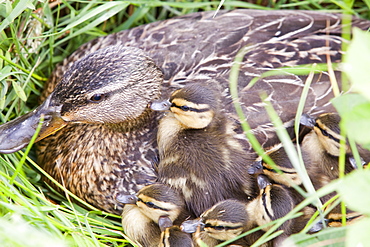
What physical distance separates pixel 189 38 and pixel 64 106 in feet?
2.26

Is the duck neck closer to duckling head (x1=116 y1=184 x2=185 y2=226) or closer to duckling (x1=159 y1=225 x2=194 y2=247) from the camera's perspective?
duckling head (x1=116 y1=184 x2=185 y2=226)

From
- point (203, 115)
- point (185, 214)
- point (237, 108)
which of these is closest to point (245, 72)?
point (237, 108)

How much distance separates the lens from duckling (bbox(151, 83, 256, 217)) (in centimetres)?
192

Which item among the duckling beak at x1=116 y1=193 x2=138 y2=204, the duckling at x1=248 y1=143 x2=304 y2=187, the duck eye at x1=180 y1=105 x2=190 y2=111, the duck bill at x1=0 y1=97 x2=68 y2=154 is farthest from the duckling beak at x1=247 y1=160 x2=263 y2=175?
the duck bill at x1=0 y1=97 x2=68 y2=154

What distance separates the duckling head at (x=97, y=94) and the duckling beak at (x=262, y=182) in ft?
1.89

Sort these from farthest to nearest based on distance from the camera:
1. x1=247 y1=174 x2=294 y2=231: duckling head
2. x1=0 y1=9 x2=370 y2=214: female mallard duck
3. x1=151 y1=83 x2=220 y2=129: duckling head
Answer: x1=0 y1=9 x2=370 y2=214: female mallard duck, x1=151 y1=83 x2=220 y2=129: duckling head, x1=247 y1=174 x2=294 y2=231: duckling head

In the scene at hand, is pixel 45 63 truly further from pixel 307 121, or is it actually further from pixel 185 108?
pixel 307 121

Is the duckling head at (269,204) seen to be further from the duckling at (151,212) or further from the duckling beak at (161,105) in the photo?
the duckling beak at (161,105)

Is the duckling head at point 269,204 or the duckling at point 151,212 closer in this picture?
the duckling head at point 269,204

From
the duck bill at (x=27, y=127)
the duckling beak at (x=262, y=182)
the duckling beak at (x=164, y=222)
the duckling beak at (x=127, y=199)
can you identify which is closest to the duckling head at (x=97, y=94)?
the duck bill at (x=27, y=127)

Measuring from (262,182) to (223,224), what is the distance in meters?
0.27

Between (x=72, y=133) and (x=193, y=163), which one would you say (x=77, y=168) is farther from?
(x=193, y=163)

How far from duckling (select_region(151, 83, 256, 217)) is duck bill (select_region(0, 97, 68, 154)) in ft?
1.41

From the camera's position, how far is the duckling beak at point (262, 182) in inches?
74.5
